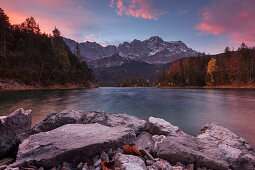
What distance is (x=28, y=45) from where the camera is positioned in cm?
7200

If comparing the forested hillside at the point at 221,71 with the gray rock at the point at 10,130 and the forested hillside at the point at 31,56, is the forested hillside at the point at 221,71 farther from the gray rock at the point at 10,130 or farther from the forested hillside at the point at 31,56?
the gray rock at the point at 10,130

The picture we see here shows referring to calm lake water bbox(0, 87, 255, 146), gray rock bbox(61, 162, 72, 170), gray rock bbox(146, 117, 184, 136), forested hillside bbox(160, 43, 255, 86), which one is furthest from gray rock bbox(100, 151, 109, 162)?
forested hillside bbox(160, 43, 255, 86)

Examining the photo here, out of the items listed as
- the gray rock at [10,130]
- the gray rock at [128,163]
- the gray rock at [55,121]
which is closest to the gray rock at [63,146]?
the gray rock at [128,163]

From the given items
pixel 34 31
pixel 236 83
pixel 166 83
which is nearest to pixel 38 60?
pixel 34 31

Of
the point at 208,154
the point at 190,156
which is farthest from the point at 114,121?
the point at 208,154

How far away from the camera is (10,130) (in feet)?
16.6

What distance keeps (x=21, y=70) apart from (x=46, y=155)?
247ft

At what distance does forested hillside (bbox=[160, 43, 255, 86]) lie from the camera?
74500 mm

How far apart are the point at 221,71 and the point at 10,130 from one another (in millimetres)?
115743

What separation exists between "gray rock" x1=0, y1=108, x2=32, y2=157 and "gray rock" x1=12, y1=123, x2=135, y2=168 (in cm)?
176

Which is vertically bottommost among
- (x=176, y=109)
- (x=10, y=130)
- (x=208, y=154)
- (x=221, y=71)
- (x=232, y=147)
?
(x=176, y=109)

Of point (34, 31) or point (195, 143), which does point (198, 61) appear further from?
point (34, 31)

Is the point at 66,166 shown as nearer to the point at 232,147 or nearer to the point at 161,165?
the point at 161,165

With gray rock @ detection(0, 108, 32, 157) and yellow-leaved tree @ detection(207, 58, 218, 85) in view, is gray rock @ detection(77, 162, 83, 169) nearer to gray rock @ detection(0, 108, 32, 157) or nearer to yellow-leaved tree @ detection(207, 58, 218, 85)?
gray rock @ detection(0, 108, 32, 157)
